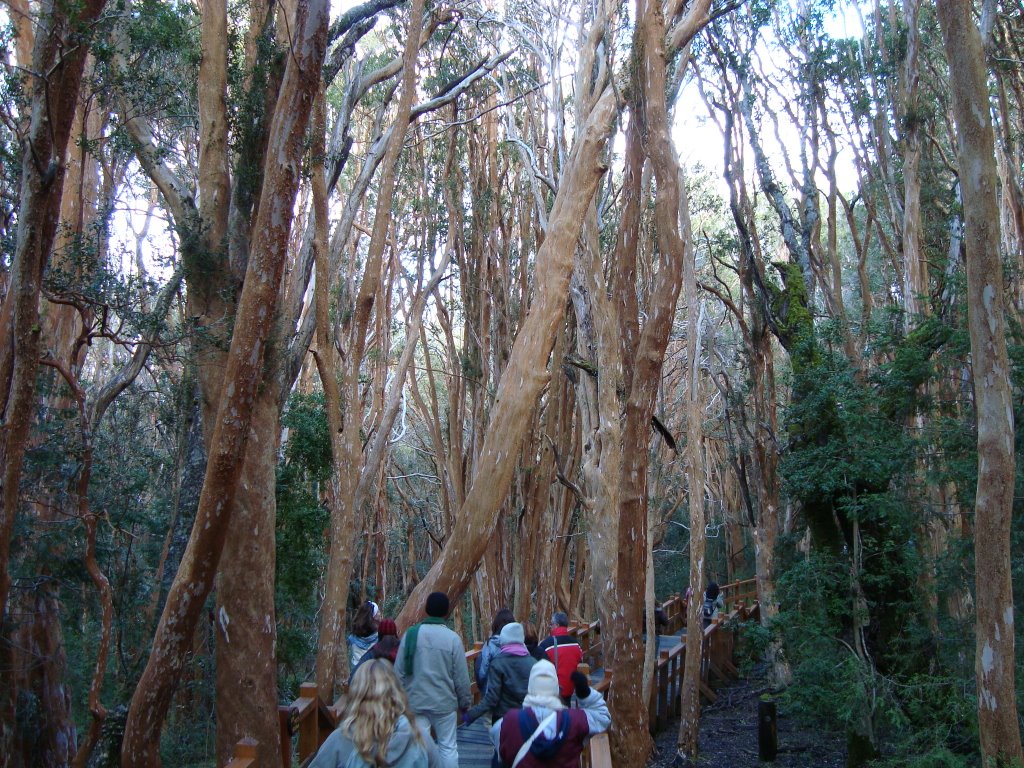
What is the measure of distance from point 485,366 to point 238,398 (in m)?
11.2

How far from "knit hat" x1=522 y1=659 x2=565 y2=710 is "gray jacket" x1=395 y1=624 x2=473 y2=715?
969mm

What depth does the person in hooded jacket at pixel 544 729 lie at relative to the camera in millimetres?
3775

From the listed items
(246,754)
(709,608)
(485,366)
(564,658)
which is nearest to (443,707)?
Result: (246,754)

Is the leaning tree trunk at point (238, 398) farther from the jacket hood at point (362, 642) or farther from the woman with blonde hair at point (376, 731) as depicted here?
the woman with blonde hair at point (376, 731)

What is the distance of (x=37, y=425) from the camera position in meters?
10.5

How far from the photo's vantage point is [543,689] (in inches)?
155

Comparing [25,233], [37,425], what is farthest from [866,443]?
[37,425]

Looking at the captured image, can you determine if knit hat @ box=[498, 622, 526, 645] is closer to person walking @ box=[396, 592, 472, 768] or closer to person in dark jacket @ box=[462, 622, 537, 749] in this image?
person in dark jacket @ box=[462, 622, 537, 749]

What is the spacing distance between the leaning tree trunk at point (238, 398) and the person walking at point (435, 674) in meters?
1.88

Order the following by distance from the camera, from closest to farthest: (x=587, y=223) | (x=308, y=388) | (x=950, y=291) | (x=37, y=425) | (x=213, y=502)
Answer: (x=213, y=502), (x=950, y=291), (x=37, y=425), (x=587, y=223), (x=308, y=388)

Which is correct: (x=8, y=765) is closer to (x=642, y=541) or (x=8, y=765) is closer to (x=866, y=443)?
(x=642, y=541)

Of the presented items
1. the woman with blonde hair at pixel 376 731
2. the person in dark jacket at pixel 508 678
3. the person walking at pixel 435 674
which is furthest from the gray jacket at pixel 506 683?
the woman with blonde hair at pixel 376 731

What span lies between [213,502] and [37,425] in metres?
6.02

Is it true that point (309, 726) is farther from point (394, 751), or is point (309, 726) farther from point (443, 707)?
point (394, 751)
